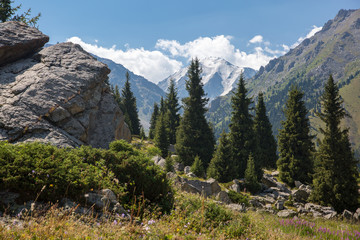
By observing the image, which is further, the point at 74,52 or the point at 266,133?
the point at 266,133

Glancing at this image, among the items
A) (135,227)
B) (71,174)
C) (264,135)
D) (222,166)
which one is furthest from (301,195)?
(71,174)

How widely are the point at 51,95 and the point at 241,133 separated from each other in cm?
2539

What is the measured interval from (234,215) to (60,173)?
5305mm

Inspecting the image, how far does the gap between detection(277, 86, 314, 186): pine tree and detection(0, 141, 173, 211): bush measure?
26187mm

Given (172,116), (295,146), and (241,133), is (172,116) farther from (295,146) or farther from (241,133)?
(295,146)

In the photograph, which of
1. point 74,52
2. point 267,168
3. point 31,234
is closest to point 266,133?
point 267,168

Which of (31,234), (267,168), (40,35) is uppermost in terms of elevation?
(40,35)

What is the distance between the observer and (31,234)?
352cm

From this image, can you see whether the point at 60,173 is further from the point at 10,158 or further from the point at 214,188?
the point at 214,188

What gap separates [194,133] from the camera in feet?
112

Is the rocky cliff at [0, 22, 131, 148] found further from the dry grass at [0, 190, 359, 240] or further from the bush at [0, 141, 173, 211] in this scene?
the dry grass at [0, 190, 359, 240]

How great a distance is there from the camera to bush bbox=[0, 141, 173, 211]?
495cm

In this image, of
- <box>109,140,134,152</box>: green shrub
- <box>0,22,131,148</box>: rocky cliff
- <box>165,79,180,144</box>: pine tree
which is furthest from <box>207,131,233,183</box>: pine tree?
<box>165,79,180,144</box>: pine tree

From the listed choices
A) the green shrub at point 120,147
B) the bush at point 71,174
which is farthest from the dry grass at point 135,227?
the green shrub at point 120,147
